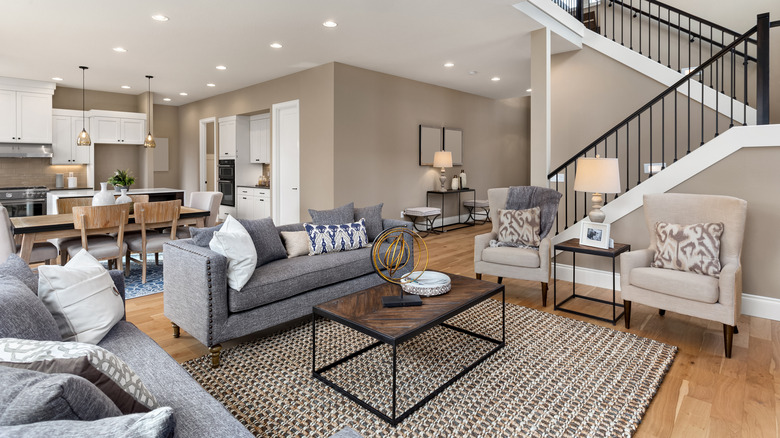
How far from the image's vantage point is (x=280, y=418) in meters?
2.01

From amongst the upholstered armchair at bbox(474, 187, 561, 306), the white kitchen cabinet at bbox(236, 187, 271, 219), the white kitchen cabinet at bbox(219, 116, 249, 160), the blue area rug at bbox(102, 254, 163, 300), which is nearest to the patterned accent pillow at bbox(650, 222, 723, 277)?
the upholstered armchair at bbox(474, 187, 561, 306)

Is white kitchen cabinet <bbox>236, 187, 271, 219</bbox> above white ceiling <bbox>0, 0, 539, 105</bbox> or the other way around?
the other way around

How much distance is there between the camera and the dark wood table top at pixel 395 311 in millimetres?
2041

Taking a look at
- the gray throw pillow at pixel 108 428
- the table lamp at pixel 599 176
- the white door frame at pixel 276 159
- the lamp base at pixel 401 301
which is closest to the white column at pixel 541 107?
the table lamp at pixel 599 176

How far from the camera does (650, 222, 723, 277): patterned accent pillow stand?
300cm

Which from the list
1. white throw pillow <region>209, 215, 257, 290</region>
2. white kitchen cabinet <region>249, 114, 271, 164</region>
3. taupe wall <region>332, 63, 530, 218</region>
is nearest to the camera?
white throw pillow <region>209, 215, 257, 290</region>

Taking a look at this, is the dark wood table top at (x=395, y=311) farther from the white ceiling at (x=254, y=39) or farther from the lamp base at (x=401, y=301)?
the white ceiling at (x=254, y=39)

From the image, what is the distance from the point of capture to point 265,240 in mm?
3152

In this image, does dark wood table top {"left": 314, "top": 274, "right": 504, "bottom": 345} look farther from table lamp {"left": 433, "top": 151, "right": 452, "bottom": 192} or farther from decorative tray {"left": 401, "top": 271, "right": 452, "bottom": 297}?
table lamp {"left": 433, "top": 151, "right": 452, "bottom": 192}

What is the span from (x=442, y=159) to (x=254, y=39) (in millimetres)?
3718

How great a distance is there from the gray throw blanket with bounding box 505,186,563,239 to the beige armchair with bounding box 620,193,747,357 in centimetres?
77

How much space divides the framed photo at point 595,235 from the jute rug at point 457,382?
2.58 feet

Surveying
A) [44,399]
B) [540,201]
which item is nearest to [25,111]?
[540,201]

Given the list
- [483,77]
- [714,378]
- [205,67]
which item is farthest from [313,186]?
[714,378]
